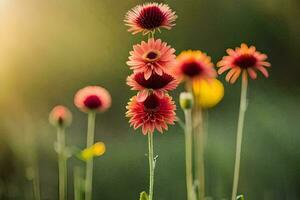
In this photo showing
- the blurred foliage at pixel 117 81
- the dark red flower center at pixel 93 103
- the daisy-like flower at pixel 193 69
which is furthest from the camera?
the blurred foliage at pixel 117 81

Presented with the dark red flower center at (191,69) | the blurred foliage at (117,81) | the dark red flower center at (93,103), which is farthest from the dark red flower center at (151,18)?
the blurred foliage at (117,81)

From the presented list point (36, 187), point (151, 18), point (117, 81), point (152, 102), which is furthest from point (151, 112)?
point (117, 81)

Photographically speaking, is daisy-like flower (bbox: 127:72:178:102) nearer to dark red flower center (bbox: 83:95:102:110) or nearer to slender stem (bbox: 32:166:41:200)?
dark red flower center (bbox: 83:95:102:110)

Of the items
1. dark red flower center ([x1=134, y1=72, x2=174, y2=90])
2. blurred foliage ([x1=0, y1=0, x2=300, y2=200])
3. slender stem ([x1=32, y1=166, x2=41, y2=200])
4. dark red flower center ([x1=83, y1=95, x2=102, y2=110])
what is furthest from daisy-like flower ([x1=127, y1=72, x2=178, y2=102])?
blurred foliage ([x1=0, y1=0, x2=300, y2=200])

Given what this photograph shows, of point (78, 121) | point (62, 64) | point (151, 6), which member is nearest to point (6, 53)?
point (62, 64)

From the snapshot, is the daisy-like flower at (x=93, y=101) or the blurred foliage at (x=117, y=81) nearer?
the daisy-like flower at (x=93, y=101)

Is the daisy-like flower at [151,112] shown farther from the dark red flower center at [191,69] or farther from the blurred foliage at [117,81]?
the blurred foliage at [117,81]

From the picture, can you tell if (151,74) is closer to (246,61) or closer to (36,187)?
(246,61)
